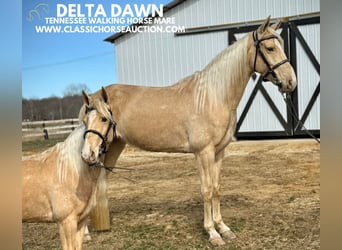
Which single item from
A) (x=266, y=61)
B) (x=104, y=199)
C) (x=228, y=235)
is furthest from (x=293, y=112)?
(x=104, y=199)

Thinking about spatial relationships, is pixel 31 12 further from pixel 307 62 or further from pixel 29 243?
pixel 307 62

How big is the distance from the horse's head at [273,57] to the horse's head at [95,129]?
51.0 inches

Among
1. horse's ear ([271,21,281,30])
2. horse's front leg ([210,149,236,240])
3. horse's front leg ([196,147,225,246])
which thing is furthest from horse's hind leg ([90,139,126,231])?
horse's ear ([271,21,281,30])

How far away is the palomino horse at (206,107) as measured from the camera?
286 centimetres

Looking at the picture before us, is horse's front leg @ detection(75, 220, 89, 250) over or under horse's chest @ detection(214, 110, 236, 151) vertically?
under

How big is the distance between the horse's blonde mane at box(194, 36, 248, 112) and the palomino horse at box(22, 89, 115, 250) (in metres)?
1.01

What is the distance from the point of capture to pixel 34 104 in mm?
2746

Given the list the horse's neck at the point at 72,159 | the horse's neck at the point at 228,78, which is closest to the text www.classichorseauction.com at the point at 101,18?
the horse's neck at the point at 228,78

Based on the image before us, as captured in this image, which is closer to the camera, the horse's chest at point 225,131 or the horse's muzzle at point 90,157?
the horse's muzzle at point 90,157

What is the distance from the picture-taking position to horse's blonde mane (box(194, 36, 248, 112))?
2967mm

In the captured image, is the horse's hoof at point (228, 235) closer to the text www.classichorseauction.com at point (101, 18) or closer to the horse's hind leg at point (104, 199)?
the horse's hind leg at point (104, 199)

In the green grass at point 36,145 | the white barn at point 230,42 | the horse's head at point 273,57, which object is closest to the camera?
the green grass at point 36,145

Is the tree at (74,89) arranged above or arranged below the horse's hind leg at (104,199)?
above

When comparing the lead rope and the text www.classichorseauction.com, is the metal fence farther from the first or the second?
the lead rope
